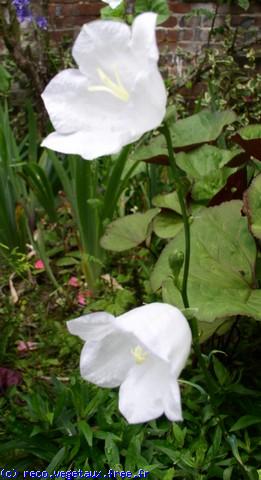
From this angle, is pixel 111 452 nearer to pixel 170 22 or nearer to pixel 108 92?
pixel 108 92

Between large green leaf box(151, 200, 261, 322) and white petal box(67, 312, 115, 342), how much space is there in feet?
0.89

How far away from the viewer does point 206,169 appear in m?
1.81

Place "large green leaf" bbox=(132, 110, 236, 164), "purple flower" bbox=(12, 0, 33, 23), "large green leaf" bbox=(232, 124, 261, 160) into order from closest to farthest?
"large green leaf" bbox=(232, 124, 261, 160) → "large green leaf" bbox=(132, 110, 236, 164) → "purple flower" bbox=(12, 0, 33, 23)

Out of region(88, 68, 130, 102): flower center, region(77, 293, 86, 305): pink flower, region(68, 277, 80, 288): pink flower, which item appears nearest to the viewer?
region(88, 68, 130, 102): flower center

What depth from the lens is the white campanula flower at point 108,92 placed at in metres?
0.89

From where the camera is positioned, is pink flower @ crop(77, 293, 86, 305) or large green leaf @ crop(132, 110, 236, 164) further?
pink flower @ crop(77, 293, 86, 305)

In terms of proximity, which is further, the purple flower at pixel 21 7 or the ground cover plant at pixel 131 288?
the purple flower at pixel 21 7

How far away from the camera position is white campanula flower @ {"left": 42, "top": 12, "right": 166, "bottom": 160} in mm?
886

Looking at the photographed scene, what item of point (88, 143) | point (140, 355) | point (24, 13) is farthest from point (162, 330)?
point (24, 13)

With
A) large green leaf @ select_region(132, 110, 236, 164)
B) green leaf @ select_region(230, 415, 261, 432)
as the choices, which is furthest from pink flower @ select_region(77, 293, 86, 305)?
green leaf @ select_region(230, 415, 261, 432)

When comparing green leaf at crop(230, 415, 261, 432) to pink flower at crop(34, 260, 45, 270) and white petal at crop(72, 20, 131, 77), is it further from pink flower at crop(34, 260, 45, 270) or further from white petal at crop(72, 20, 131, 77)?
pink flower at crop(34, 260, 45, 270)

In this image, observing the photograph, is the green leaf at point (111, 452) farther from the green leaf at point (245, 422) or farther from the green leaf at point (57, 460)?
the green leaf at point (245, 422)

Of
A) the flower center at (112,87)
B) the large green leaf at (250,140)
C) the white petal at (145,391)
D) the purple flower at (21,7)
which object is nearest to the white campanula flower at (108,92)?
the flower center at (112,87)

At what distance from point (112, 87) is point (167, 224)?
33.2 inches
